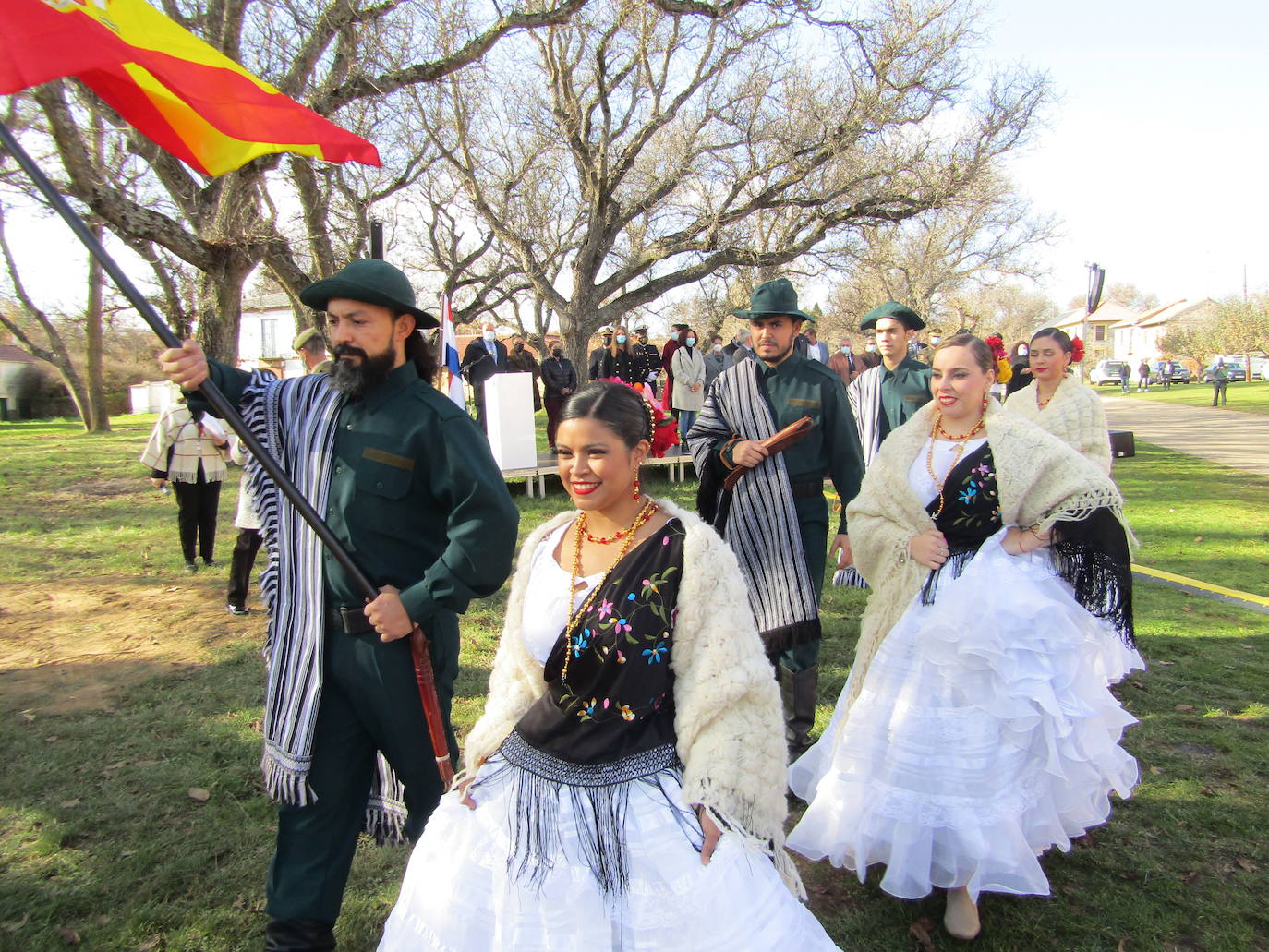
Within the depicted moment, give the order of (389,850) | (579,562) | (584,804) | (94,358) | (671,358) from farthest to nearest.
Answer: (94,358) < (671,358) < (389,850) < (579,562) < (584,804)

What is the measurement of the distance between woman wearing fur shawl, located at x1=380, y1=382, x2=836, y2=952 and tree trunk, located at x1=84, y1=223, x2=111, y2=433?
27.6 m

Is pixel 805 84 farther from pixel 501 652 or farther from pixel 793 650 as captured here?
pixel 501 652

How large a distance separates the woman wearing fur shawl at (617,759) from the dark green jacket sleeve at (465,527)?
198 millimetres

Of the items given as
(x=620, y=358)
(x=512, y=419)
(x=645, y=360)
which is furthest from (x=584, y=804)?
(x=645, y=360)

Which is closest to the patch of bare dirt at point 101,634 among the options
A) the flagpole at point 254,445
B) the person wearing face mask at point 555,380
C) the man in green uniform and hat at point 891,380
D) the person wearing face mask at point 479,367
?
the flagpole at point 254,445

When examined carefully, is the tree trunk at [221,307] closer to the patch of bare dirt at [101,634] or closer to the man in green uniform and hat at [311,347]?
the patch of bare dirt at [101,634]

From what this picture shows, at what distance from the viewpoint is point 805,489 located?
4.70 metres

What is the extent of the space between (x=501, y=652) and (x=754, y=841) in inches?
33.4

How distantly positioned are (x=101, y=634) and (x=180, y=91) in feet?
17.6

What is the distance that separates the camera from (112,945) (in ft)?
10.2

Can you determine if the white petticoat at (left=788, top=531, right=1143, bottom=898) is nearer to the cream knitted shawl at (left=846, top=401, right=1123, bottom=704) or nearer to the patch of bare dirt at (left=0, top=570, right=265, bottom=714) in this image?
the cream knitted shawl at (left=846, top=401, right=1123, bottom=704)

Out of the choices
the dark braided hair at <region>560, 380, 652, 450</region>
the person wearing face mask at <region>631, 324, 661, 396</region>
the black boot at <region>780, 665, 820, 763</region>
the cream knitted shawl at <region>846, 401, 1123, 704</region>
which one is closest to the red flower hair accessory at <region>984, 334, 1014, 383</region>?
the cream knitted shawl at <region>846, 401, 1123, 704</region>

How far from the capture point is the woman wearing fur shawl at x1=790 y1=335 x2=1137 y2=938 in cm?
307

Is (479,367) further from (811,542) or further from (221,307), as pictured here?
(811,542)
